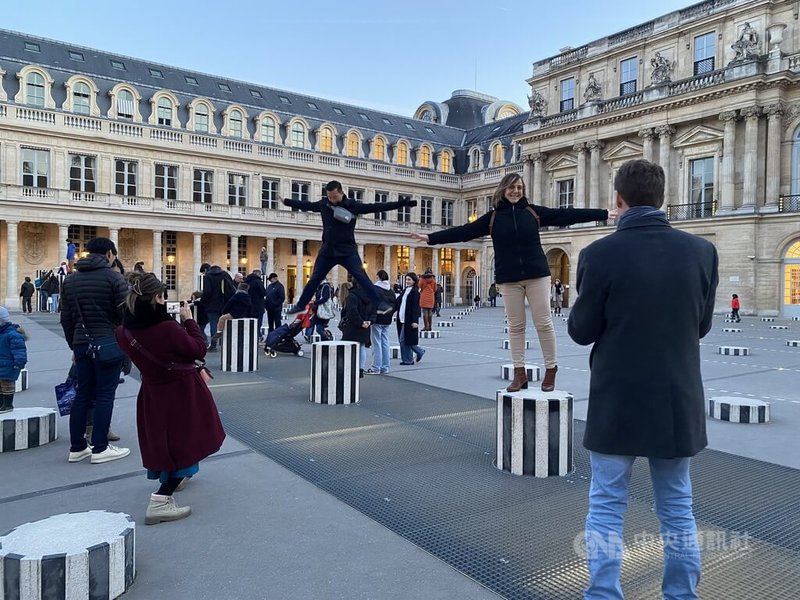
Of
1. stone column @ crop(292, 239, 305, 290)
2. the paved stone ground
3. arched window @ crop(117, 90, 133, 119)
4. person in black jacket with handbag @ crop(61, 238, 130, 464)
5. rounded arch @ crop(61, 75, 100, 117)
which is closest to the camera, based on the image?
the paved stone ground

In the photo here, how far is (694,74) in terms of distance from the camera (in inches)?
1437

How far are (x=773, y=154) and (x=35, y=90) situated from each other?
145 ft

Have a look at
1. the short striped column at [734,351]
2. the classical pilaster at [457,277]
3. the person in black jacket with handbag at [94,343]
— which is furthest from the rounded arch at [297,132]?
the person in black jacket with handbag at [94,343]

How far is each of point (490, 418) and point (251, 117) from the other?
44.5 meters

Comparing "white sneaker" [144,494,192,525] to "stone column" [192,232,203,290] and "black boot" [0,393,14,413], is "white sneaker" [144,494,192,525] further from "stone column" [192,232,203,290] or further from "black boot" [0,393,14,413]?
"stone column" [192,232,203,290]

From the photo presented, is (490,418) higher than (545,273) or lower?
lower

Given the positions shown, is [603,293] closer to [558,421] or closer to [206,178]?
[558,421]

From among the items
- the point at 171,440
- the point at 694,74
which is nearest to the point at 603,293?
the point at 171,440

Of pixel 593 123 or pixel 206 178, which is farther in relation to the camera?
pixel 206 178

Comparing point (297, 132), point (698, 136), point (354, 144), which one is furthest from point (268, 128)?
point (698, 136)

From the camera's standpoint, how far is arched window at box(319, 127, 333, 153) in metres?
49.7

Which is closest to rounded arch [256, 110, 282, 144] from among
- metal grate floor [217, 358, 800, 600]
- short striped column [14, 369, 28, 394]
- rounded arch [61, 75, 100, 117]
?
rounded arch [61, 75, 100, 117]

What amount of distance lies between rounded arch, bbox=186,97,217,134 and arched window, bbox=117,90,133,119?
399 centimetres

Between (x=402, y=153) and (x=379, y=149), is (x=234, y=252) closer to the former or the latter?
(x=379, y=149)
